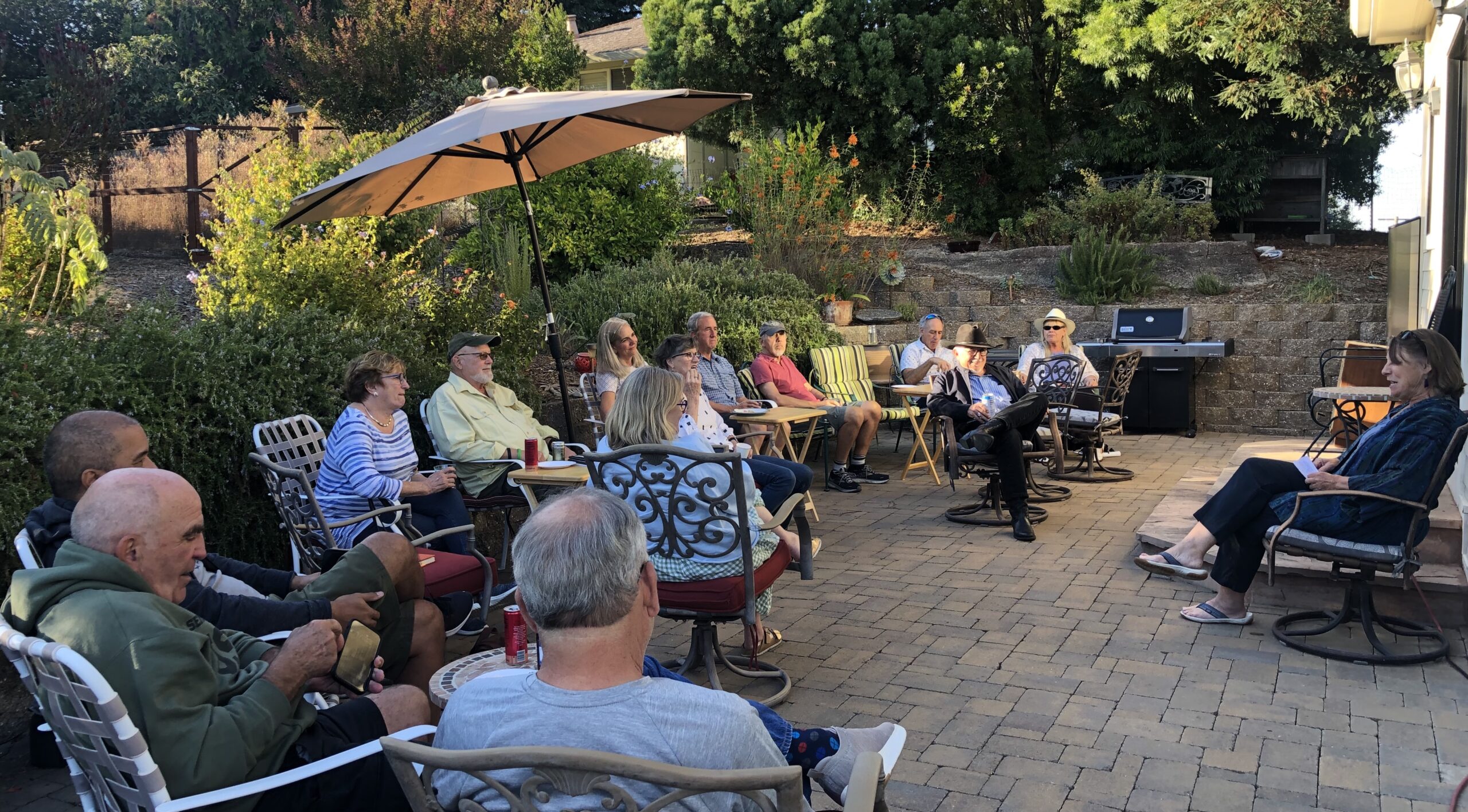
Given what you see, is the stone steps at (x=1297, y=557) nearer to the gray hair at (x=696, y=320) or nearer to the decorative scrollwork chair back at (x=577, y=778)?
the gray hair at (x=696, y=320)

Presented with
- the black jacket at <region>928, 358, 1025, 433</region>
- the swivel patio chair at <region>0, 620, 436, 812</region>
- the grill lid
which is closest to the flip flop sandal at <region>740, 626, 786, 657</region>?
the swivel patio chair at <region>0, 620, 436, 812</region>

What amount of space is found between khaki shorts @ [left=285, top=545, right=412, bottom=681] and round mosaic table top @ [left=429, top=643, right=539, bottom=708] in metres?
0.33

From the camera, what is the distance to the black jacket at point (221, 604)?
2.66 metres

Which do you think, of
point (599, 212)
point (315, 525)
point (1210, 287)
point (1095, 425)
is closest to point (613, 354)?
point (315, 525)

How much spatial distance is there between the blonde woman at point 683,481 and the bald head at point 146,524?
58.6 inches

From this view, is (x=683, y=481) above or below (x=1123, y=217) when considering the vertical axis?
below

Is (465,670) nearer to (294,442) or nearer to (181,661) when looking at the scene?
(181,661)

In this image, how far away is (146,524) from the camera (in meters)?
2.16

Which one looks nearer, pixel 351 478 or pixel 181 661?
pixel 181 661

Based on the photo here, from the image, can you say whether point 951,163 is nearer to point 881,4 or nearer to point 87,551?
point 881,4

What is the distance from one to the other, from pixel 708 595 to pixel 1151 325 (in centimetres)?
818

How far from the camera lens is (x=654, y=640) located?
4.54 metres

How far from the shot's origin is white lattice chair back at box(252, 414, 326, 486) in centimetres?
427

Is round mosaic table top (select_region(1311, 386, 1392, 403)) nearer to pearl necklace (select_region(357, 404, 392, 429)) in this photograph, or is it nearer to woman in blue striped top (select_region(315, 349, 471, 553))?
woman in blue striped top (select_region(315, 349, 471, 553))
